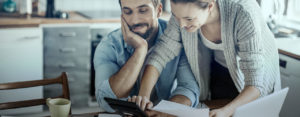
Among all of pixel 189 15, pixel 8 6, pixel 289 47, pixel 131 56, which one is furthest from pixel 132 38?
pixel 8 6

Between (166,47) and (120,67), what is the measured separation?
0.21 metres

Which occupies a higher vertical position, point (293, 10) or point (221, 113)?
point (293, 10)

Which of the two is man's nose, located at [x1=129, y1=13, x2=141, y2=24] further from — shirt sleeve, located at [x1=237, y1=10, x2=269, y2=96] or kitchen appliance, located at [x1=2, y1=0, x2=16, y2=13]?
kitchen appliance, located at [x1=2, y1=0, x2=16, y2=13]

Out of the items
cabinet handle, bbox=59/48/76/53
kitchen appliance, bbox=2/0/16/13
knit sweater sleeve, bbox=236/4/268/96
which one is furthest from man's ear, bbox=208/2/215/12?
kitchen appliance, bbox=2/0/16/13

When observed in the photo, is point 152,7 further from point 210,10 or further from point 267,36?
point 267,36

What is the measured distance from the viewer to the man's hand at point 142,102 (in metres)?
1.45

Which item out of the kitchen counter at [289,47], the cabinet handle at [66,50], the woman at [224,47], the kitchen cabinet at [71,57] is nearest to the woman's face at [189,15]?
the woman at [224,47]

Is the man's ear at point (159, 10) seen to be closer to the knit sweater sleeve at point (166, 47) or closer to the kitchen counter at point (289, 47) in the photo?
the knit sweater sleeve at point (166, 47)

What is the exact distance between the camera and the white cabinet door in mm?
2514

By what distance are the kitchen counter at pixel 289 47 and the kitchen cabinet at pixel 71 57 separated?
4.48 ft

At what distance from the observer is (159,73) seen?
151 cm

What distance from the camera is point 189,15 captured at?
1.43 m

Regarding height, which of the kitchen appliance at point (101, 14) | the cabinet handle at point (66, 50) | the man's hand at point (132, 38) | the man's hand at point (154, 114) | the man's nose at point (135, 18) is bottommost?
the cabinet handle at point (66, 50)

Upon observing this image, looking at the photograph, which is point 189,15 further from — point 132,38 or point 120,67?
point 120,67
